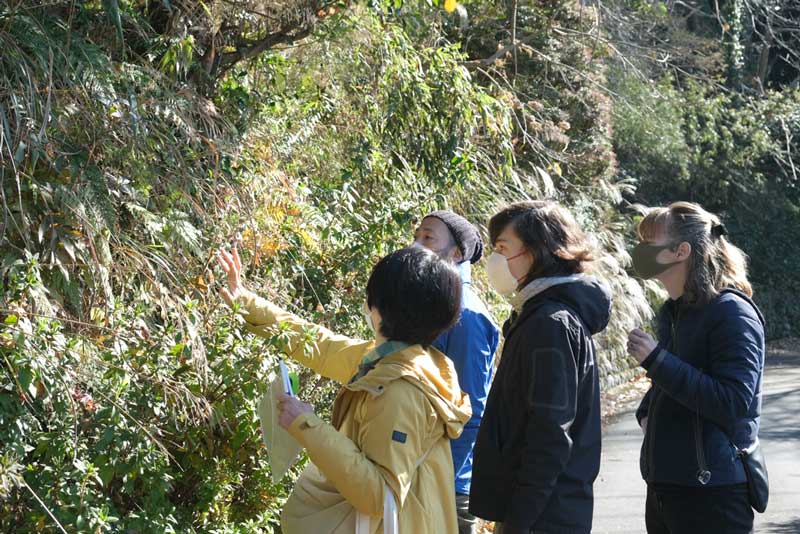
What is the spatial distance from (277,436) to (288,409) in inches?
6.4

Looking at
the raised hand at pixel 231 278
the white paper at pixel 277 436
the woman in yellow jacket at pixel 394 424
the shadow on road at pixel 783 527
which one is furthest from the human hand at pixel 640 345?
the shadow on road at pixel 783 527

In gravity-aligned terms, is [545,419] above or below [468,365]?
above

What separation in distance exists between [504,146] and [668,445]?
15.8 feet

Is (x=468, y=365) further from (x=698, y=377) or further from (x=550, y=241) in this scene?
(x=698, y=377)

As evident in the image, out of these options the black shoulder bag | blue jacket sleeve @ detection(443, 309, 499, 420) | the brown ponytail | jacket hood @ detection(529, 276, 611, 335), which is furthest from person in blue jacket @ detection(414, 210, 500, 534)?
the black shoulder bag

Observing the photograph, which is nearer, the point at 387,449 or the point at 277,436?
the point at 387,449

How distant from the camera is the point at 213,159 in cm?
519

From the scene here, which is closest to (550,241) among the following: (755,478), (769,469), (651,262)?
(651,262)

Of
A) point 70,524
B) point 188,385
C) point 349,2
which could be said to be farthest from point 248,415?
point 349,2

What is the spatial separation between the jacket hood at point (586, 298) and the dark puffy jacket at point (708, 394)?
36cm

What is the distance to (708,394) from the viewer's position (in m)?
3.60

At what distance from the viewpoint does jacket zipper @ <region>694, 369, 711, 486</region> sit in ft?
12.0

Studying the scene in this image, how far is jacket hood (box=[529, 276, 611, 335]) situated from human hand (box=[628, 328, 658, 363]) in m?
0.30

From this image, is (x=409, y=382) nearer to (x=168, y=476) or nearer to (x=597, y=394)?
(x=597, y=394)
